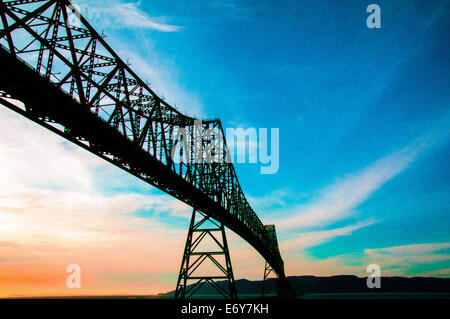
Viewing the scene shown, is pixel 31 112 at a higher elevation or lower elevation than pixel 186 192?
higher

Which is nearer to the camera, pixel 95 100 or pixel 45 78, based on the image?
pixel 45 78

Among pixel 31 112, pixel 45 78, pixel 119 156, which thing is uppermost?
pixel 45 78

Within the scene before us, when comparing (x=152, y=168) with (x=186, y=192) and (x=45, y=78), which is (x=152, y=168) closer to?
(x=186, y=192)

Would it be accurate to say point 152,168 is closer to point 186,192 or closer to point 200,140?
point 186,192

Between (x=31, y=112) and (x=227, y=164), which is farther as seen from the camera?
(x=227, y=164)

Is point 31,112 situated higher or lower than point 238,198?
higher
